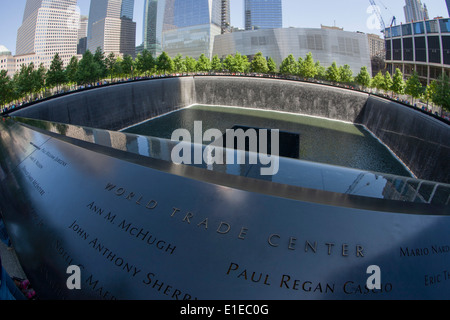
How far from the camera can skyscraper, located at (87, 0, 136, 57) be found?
6870 inches

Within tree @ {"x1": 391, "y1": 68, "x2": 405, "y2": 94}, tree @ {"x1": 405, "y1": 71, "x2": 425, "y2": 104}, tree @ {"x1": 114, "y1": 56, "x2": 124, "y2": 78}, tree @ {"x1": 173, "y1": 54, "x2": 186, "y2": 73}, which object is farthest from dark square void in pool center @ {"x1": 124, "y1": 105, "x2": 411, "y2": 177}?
tree @ {"x1": 173, "y1": 54, "x2": 186, "y2": 73}

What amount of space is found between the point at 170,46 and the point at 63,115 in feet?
299

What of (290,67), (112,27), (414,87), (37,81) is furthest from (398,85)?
(112,27)

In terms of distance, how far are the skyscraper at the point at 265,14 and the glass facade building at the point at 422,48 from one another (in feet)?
277

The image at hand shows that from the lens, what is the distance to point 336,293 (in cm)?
336

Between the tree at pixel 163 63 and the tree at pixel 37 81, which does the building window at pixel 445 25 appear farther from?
the tree at pixel 37 81

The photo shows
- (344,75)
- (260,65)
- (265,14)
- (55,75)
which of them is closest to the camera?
(55,75)

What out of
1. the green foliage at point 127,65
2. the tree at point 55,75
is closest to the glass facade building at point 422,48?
the green foliage at point 127,65

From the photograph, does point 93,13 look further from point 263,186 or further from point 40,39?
point 263,186

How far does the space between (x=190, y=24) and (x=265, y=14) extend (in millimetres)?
46441

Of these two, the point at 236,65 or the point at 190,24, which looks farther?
the point at 190,24

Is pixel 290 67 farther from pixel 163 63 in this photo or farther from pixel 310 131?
pixel 310 131

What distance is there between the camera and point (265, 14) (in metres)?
145
